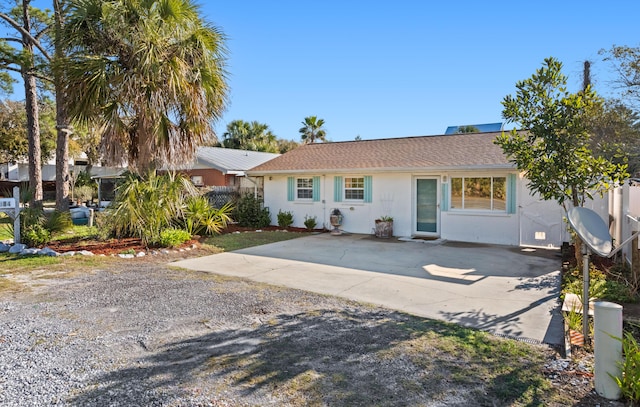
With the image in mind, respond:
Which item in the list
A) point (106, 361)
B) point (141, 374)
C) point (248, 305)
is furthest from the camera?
point (248, 305)

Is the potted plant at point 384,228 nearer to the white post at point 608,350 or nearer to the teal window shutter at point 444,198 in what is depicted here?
the teal window shutter at point 444,198

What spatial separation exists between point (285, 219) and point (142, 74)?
777cm

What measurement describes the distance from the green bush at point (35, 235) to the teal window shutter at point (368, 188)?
32.4ft

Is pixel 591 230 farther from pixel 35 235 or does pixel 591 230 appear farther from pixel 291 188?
pixel 291 188

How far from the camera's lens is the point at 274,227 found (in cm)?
1609

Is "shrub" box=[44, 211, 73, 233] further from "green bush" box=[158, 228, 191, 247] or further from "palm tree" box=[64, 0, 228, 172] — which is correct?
"green bush" box=[158, 228, 191, 247]

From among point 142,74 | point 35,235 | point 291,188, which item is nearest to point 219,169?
point 291,188

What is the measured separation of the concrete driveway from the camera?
5.53 m

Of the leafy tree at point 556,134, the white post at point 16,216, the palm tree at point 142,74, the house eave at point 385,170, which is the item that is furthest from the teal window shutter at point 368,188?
the white post at point 16,216

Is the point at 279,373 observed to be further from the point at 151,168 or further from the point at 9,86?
the point at 9,86

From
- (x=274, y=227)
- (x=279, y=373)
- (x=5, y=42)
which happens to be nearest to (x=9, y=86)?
(x=5, y=42)

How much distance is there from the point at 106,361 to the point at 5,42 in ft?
54.0

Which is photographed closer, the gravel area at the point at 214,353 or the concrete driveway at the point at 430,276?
the gravel area at the point at 214,353

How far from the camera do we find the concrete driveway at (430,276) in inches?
218
